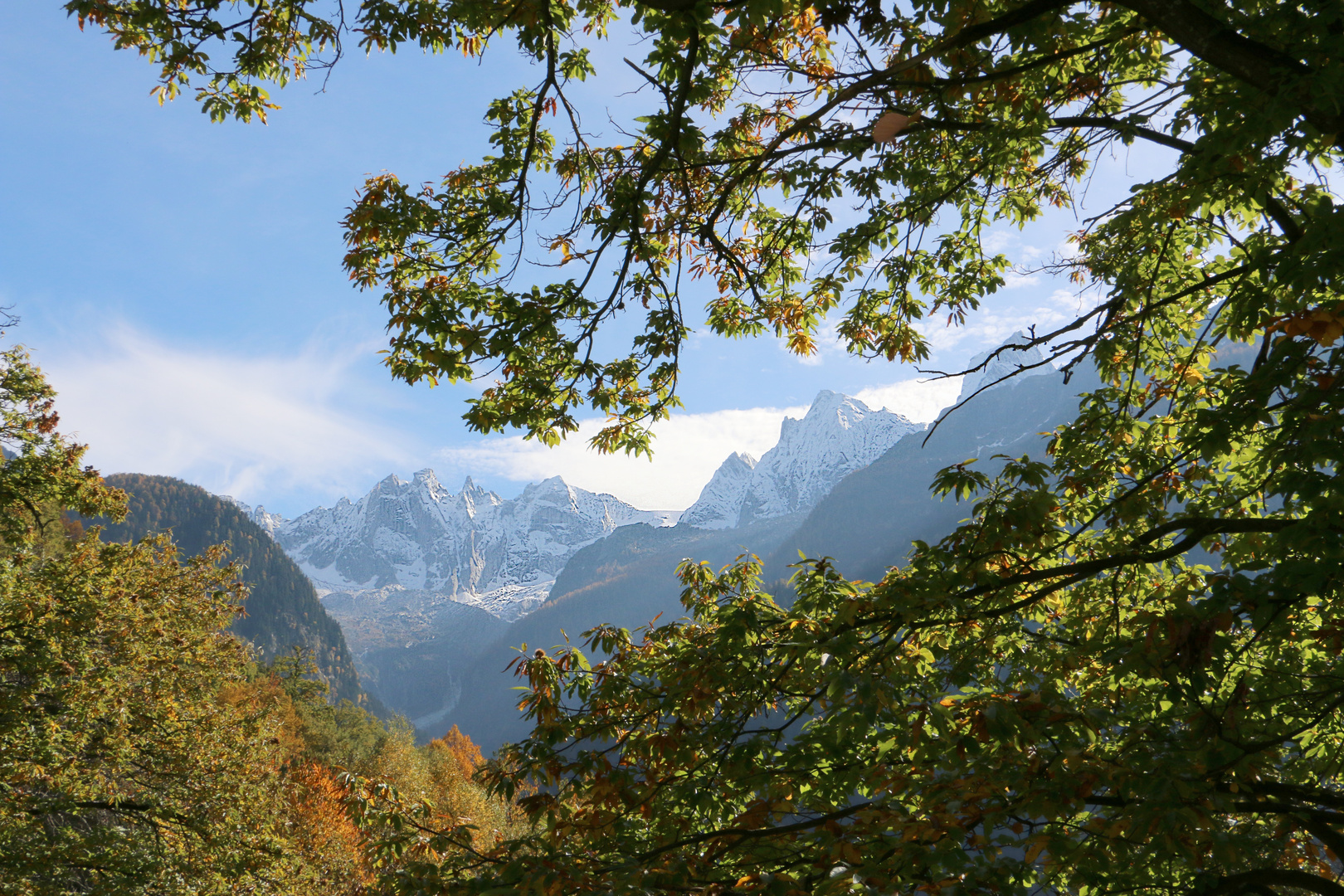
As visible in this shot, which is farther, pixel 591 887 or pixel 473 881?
pixel 473 881

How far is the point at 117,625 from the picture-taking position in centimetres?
1124

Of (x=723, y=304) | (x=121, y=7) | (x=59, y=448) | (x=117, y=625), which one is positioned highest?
(x=121, y=7)

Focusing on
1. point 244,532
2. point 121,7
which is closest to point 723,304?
point 121,7

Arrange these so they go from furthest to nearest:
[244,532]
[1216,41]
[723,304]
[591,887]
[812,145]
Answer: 1. [244,532]
2. [723,304]
3. [812,145]
4. [591,887]
5. [1216,41]

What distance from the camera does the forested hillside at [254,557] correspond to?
477 feet

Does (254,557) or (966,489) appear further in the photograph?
(254,557)

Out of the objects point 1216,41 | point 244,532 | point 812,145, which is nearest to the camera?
point 1216,41

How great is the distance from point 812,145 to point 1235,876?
4742 millimetres

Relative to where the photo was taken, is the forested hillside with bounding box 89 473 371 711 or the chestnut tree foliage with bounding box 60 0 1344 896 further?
the forested hillside with bounding box 89 473 371 711

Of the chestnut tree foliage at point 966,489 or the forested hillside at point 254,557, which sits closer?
the chestnut tree foliage at point 966,489

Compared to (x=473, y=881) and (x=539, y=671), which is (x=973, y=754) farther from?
(x=539, y=671)

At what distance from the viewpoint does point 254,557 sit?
150m

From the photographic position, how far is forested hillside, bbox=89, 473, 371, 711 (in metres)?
145

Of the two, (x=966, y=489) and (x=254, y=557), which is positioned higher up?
(x=254, y=557)
